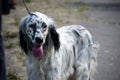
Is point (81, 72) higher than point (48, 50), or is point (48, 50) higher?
point (48, 50)

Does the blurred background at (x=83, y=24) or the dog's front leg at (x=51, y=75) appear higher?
the dog's front leg at (x=51, y=75)

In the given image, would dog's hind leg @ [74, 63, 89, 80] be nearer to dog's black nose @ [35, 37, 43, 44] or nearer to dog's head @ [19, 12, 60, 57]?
dog's head @ [19, 12, 60, 57]

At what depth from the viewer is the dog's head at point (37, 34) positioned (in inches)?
226

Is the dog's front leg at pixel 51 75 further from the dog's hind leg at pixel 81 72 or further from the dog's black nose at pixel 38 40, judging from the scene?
the dog's hind leg at pixel 81 72

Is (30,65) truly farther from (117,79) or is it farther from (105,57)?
(105,57)

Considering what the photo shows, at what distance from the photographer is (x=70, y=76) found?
6688 mm

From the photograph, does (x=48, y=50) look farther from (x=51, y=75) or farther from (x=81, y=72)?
(x=81, y=72)

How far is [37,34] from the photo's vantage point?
572 centimetres

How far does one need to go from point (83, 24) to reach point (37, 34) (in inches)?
289

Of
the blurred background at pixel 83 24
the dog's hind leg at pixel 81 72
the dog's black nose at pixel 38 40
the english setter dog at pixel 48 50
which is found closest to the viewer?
the dog's black nose at pixel 38 40

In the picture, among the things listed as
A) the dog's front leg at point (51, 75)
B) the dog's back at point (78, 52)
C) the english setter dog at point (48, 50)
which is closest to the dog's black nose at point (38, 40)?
the english setter dog at point (48, 50)

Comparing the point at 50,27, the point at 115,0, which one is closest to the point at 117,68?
the point at 50,27

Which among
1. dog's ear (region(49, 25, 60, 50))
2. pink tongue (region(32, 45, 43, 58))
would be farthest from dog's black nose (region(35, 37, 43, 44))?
dog's ear (region(49, 25, 60, 50))

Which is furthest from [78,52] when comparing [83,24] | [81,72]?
[83,24]
